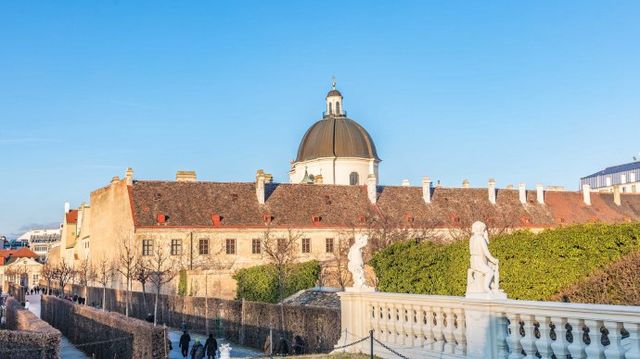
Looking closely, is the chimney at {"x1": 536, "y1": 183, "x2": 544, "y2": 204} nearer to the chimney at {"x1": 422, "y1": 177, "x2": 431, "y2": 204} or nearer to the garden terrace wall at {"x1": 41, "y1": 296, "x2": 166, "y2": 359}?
the chimney at {"x1": 422, "y1": 177, "x2": 431, "y2": 204}

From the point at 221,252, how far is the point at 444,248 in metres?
27.7

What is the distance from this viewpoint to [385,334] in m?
14.5

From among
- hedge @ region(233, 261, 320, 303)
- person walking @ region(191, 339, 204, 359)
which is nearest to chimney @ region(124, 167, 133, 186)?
hedge @ region(233, 261, 320, 303)

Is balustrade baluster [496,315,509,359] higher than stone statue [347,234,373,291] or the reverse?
the reverse

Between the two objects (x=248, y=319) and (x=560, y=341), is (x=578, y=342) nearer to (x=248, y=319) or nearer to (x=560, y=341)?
(x=560, y=341)

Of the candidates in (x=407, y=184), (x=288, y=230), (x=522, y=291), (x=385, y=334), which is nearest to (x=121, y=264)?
(x=288, y=230)

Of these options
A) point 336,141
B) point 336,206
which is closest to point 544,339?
point 336,206

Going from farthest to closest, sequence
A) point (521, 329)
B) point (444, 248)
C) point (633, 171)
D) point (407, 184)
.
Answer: point (633, 171), point (407, 184), point (444, 248), point (521, 329)

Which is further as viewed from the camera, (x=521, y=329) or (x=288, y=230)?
(x=288, y=230)

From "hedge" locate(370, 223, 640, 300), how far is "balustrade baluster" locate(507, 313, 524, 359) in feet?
29.4

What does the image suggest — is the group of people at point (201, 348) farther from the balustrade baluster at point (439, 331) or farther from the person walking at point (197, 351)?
the balustrade baluster at point (439, 331)

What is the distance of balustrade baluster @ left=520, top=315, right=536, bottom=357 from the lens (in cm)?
1039

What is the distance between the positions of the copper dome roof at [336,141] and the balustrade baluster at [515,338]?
61.8m

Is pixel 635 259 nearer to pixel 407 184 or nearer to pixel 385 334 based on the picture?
pixel 385 334
